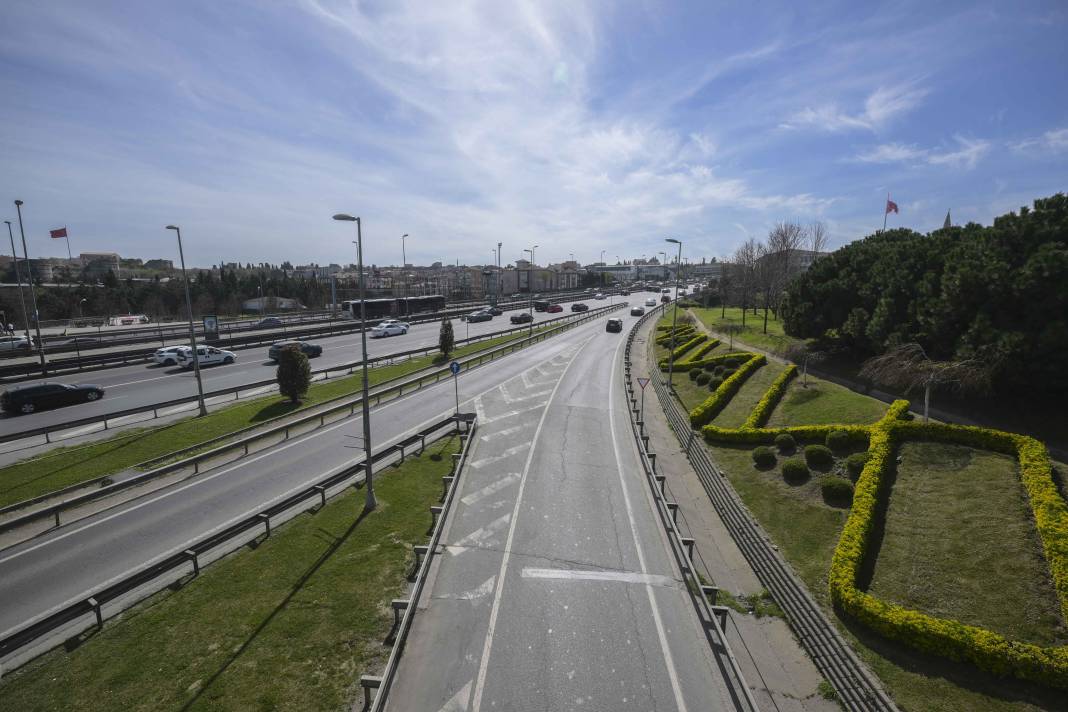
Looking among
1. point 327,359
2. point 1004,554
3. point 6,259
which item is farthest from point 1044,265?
point 6,259

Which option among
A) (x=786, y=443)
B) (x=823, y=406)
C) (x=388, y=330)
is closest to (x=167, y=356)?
(x=388, y=330)

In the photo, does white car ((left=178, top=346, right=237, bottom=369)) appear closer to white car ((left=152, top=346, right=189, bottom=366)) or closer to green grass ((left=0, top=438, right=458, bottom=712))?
white car ((left=152, top=346, right=189, bottom=366))

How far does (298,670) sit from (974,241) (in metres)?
29.5

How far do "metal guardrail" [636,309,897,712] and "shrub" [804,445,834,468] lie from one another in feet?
10.9

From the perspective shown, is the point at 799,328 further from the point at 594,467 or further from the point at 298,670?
the point at 298,670

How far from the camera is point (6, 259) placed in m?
180

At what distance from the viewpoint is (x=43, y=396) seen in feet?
85.6

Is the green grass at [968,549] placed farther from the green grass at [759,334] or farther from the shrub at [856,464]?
the green grass at [759,334]

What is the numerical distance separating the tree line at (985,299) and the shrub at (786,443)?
7259 mm

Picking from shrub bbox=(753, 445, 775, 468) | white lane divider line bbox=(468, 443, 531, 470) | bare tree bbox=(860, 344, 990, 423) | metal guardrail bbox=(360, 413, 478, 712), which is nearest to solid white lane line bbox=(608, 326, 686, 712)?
white lane divider line bbox=(468, 443, 531, 470)

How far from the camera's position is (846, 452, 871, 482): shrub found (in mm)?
16844

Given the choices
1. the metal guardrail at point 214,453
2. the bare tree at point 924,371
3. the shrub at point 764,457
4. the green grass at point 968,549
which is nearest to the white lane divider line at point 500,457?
the metal guardrail at point 214,453

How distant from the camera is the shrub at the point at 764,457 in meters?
19.5

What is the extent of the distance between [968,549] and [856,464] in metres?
4.39
